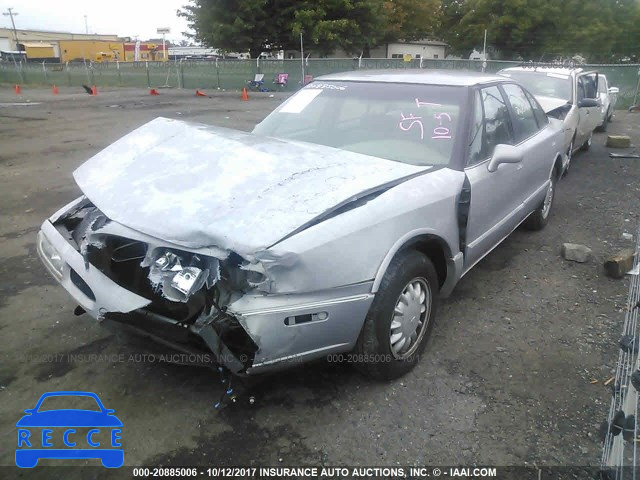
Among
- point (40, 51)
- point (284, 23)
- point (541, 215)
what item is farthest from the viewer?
point (40, 51)

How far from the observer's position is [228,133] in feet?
11.1

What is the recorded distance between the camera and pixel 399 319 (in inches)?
107

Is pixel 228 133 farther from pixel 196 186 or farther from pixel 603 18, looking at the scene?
pixel 603 18

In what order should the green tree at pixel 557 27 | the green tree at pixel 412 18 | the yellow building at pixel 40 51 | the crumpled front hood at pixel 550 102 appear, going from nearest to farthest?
the crumpled front hood at pixel 550 102, the green tree at pixel 557 27, the green tree at pixel 412 18, the yellow building at pixel 40 51

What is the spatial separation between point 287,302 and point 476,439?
119cm

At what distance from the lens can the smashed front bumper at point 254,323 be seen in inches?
84.8

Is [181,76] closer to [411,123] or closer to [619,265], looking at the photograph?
[411,123]

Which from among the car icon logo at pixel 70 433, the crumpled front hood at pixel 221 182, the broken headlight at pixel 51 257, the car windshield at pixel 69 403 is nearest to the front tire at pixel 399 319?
the crumpled front hood at pixel 221 182

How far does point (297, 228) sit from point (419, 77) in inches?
86.3

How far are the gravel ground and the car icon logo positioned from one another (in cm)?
5

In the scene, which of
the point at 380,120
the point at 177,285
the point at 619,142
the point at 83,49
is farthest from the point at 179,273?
the point at 83,49

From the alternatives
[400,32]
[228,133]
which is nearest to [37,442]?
[228,133]

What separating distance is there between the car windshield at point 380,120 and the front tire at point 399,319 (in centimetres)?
83

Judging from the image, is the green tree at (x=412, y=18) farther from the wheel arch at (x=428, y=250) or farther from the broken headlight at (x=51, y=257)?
the broken headlight at (x=51, y=257)
